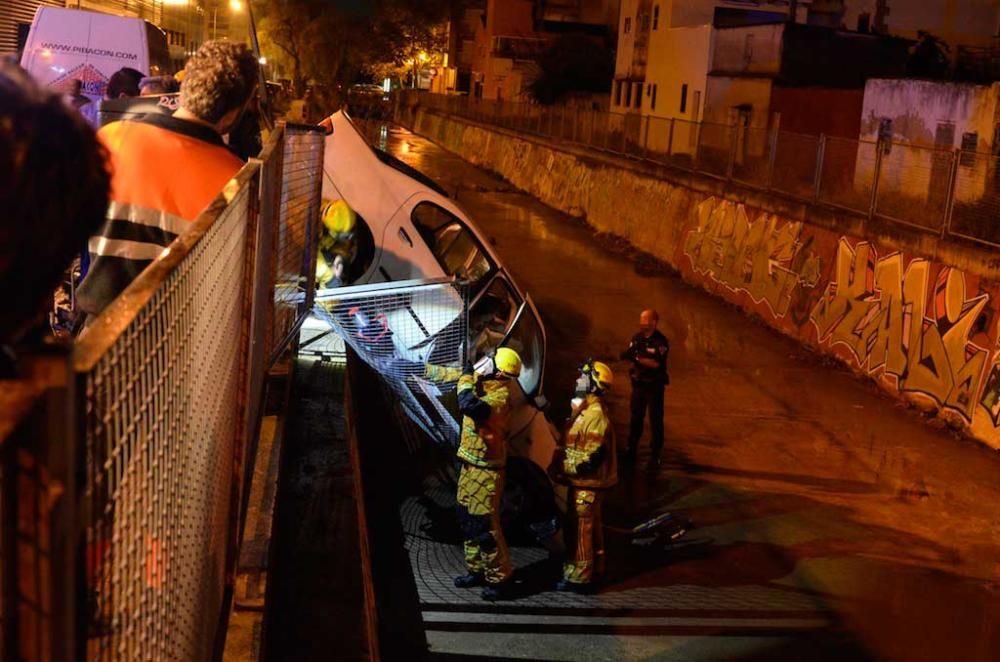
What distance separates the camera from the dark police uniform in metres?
9.58

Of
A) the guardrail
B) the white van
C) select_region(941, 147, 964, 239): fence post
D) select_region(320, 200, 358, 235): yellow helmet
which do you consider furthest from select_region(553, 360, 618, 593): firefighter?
the white van

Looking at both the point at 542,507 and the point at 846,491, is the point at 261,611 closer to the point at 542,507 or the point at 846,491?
the point at 542,507

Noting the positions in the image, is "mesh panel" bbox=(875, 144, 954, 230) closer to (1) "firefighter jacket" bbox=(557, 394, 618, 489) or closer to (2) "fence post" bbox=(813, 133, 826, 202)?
(2) "fence post" bbox=(813, 133, 826, 202)

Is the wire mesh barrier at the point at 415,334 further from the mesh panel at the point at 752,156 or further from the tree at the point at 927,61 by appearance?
the tree at the point at 927,61

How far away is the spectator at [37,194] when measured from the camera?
1405mm

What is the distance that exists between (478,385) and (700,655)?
2072 millimetres

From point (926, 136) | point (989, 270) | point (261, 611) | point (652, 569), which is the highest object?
point (926, 136)

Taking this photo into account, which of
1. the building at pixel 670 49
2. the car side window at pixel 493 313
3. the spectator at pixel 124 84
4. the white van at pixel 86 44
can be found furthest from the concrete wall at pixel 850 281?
the building at pixel 670 49

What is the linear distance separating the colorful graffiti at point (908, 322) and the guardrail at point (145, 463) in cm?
903

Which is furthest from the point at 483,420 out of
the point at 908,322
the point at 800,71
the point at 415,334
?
the point at 800,71

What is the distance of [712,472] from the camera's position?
375 inches

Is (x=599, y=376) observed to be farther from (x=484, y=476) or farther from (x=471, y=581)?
(x=471, y=581)

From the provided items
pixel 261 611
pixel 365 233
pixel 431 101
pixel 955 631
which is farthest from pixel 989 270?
pixel 431 101

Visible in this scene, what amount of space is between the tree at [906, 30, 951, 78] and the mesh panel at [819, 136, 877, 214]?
71.3 ft
